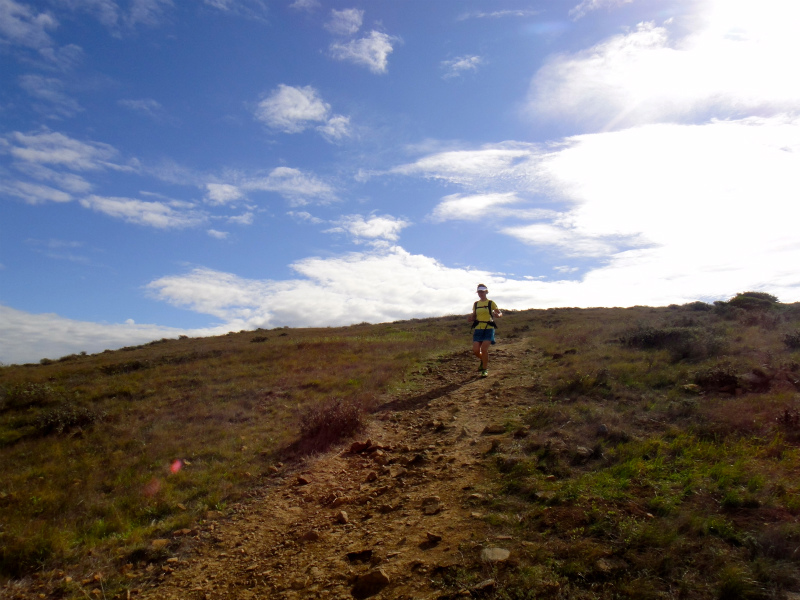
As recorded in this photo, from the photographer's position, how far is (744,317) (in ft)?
57.5

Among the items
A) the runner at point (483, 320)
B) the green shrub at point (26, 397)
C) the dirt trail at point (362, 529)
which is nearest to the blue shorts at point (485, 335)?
the runner at point (483, 320)

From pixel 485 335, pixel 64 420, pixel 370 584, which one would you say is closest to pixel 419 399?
pixel 485 335

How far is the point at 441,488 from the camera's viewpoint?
5.64 metres

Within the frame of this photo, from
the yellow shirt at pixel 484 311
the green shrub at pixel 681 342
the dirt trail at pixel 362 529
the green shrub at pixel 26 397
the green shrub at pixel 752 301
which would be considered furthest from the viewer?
the green shrub at pixel 752 301

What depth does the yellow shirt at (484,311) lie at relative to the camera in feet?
39.6

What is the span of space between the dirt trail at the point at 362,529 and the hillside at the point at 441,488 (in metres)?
0.03

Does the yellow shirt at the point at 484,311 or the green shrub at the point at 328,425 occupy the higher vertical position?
the yellow shirt at the point at 484,311

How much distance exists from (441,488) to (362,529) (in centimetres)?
109

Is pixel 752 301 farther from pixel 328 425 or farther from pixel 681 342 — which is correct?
pixel 328 425

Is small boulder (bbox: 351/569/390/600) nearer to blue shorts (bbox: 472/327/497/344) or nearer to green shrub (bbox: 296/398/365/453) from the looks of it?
green shrub (bbox: 296/398/365/453)

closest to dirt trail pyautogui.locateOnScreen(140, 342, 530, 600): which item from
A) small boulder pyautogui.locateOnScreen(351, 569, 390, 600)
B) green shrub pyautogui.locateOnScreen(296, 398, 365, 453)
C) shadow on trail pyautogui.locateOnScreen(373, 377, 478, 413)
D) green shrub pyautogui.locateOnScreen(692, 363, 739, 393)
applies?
small boulder pyautogui.locateOnScreen(351, 569, 390, 600)

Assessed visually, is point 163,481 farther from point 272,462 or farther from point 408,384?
point 408,384

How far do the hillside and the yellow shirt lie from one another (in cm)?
150

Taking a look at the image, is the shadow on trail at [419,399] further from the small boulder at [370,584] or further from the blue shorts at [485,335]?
the small boulder at [370,584]
